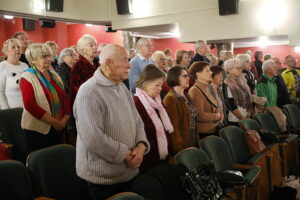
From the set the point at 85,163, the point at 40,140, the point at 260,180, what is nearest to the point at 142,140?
the point at 85,163

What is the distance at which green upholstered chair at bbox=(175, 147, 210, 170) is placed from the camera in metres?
2.28

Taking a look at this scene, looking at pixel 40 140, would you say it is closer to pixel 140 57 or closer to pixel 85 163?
pixel 85 163

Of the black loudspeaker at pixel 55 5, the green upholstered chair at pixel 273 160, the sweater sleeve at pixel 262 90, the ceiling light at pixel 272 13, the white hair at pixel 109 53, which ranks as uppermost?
the black loudspeaker at pixel 55 5

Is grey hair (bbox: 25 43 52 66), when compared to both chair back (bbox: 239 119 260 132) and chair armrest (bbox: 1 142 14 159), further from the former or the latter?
chair back (bbox: 239 119 260 132)

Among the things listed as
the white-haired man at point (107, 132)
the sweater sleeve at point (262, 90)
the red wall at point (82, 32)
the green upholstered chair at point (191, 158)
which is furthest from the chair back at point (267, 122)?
the red wall at point (82, 32)

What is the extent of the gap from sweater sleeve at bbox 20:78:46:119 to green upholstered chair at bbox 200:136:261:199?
4.05 feet

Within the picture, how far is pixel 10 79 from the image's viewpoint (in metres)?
3.22

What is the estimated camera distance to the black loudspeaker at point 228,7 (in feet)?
21.8

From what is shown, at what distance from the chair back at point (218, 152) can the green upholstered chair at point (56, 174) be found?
100cm

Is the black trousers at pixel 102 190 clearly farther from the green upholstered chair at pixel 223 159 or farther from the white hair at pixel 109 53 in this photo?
the green upholstered chair at pixel 223 159

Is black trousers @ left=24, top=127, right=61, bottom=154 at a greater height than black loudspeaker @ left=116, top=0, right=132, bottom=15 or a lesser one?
lesser

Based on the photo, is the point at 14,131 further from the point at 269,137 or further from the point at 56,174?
the point at 269,137

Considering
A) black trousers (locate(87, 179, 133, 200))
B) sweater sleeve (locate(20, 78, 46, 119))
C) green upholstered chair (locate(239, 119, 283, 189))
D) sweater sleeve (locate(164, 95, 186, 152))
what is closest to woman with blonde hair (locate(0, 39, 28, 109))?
sweater sleeve (locate(20, 78, 46, 119))

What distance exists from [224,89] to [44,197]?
2.70m
